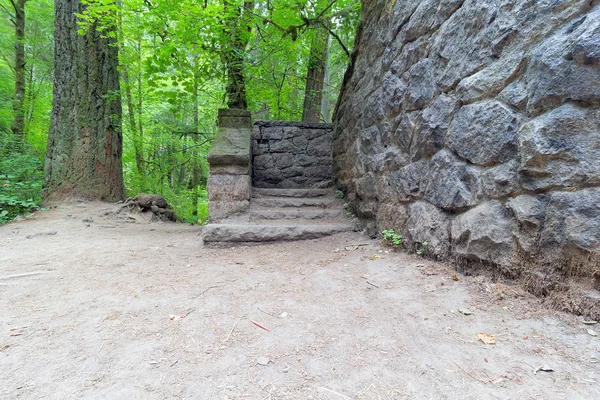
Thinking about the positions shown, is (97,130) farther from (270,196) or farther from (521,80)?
(521,80)

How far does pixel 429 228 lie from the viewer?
7.02ft

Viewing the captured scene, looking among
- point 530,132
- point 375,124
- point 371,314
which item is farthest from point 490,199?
point 375,124

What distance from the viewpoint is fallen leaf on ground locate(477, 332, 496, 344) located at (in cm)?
122

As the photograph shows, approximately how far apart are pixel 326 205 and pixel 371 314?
2350 millimetres

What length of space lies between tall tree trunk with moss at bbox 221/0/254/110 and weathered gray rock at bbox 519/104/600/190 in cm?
413

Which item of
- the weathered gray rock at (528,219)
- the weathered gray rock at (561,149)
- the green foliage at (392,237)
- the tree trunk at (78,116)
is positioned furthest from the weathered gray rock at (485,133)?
the tree trunk at (78,116)

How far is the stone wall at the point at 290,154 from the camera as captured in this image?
4.67 metres

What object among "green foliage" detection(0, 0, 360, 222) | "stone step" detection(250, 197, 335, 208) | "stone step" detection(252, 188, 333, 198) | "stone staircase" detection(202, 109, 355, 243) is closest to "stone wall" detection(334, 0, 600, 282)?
"stone staircase" detection(202, 109, 355, 243)

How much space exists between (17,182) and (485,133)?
6785 millimetres

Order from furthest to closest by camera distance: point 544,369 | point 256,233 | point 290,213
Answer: point 290,213 → point 256,233 → point 544,369

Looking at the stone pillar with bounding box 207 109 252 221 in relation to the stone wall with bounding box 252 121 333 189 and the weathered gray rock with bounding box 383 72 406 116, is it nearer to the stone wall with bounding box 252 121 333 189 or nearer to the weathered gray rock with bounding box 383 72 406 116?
the stone wall with bounding box 252 121 333 189

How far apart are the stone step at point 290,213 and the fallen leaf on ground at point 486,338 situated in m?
2.36

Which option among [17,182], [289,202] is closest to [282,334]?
[289,202]

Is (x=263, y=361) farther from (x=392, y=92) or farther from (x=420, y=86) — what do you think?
(x=392, y=92)
